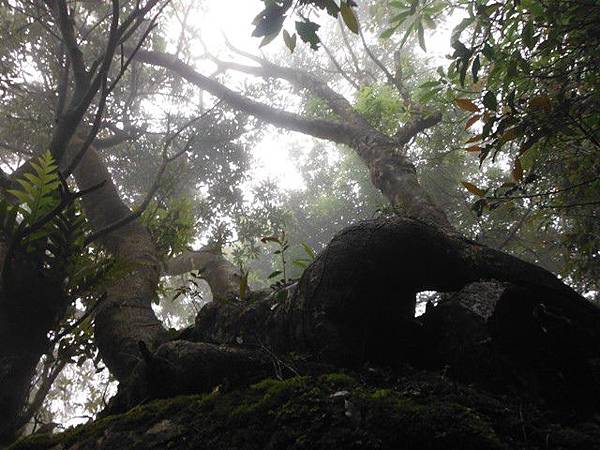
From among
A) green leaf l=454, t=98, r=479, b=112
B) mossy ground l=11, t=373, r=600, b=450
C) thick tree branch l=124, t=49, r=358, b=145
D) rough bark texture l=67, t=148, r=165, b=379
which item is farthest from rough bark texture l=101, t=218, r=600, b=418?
thick tree branch l=124, t=49, r=358, b=145

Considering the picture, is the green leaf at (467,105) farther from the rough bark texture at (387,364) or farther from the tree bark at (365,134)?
the tree bark at (365,134)

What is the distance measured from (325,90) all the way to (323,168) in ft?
40.7

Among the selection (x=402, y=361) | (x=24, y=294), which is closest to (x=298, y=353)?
(x=402, y=361)

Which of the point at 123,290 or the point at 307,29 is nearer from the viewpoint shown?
the point at 307,29

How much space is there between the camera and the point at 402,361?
2.05m

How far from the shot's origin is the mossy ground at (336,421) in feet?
3.87

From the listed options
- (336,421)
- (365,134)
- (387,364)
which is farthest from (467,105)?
(365,134)

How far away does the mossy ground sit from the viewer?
118 cm

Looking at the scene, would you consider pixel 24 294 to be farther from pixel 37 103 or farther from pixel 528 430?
pixel 37 103

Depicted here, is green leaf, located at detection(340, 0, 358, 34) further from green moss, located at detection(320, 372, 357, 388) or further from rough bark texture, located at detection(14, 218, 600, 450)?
green moss, located at detection(320, 372, 357, 388)

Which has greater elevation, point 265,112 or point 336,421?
point 265,112

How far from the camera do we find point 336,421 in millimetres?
1281

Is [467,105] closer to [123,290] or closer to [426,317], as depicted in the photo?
[426,317]

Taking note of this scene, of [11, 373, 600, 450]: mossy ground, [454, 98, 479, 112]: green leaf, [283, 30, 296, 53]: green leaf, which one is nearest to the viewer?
[11, 373, 600, 450]: mossy ground
